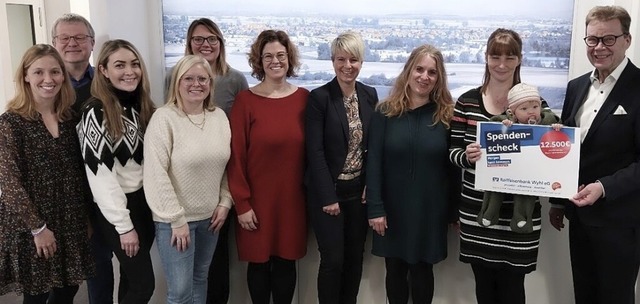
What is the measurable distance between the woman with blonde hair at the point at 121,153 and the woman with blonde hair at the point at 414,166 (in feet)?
3.10

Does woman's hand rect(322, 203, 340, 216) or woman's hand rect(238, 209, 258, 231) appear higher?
woman's hand rect(322, 203, 340, 216)

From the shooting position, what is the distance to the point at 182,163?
2.04m

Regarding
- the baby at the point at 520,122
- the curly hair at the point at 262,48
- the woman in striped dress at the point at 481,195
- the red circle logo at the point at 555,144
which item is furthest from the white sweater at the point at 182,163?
the red circle logo at the point at 555,144

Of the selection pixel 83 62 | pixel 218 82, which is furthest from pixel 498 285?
pixel 83 62

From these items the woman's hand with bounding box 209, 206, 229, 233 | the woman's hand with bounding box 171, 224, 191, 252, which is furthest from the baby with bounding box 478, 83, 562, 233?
the woman's hand with bounding box 171, 224, 191, 252

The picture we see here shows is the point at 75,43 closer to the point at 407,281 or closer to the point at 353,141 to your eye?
the point at 353,141

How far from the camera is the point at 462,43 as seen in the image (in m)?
2.97

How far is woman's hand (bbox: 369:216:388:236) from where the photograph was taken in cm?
223

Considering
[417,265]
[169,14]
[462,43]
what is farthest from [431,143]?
[169,14]

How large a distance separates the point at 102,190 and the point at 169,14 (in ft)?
5.05

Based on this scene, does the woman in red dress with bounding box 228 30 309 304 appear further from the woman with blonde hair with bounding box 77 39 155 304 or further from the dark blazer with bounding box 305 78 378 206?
the woman with blonde hair with bounding box 77 39 155 304

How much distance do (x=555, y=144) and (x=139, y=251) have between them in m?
1.65

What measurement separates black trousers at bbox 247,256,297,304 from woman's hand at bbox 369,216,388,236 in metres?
0.46

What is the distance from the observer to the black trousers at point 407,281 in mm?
2293
